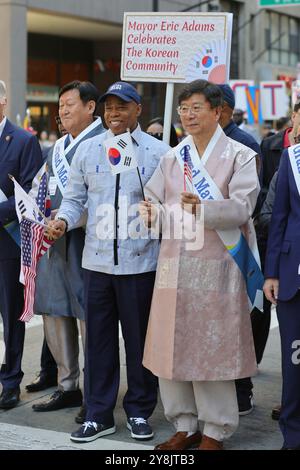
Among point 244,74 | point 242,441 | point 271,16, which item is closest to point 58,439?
point 242,441

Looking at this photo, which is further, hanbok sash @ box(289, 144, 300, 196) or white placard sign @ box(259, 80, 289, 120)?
white placard sign @ box(259, 80, 289, 120)

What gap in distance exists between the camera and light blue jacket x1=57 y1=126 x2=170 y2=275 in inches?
193

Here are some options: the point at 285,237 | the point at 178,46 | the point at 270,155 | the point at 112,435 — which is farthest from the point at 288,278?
the point at 178,46

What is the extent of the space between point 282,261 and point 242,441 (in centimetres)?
117

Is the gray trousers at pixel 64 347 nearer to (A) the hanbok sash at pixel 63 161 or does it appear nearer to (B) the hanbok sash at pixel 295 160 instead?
A: (A) the hanbok sash at pixel 63 161

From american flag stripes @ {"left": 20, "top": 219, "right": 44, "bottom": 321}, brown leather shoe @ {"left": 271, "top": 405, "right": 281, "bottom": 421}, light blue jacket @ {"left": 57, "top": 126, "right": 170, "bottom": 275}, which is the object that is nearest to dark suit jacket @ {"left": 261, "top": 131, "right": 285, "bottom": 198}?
light blue jacket @ {"left": 57, "top": 126, "right": 170, "bottom": 275}

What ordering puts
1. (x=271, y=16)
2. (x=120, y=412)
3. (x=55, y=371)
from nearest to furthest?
1. (x=120, y=412)
2. (x=55, y=371)
3. (x=271, y=16)

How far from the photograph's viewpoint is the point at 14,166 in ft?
18.4

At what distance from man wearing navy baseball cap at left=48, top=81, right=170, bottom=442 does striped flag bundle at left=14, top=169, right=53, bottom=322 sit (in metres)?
0.17

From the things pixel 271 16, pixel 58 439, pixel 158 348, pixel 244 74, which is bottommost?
pixel 58 439

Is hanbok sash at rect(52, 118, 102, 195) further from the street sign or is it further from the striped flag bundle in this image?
the street sign

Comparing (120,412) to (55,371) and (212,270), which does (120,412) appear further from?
(212,270)

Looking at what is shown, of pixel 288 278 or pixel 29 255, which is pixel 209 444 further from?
pixel 29 255

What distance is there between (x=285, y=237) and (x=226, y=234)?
329 millimetres
